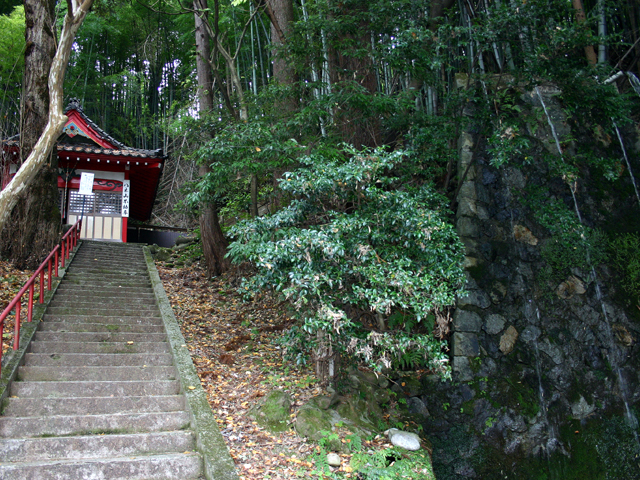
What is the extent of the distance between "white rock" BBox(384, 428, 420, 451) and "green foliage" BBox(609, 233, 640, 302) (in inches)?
192

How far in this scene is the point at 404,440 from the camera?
507 centimetres

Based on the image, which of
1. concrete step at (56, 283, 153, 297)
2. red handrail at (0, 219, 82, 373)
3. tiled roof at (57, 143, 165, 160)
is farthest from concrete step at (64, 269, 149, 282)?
tiled roof at (57, 143, 165, 160)

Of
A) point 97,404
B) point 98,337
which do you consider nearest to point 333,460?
point 97,404

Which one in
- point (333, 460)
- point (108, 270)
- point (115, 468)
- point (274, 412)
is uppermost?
point (108, 270)

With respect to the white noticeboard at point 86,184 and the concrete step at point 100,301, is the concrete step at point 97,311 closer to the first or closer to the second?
the concrete step at point 100,301

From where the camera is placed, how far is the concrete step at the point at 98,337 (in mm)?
5984

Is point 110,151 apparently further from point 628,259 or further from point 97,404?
point 628,259

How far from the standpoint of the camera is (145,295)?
818cm

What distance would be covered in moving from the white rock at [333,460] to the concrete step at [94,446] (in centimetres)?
133

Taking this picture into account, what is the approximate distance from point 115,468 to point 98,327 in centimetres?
296

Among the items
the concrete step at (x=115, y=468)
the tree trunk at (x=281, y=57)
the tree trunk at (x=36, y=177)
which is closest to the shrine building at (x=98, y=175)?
the tree trunk at (x=36, y=177)

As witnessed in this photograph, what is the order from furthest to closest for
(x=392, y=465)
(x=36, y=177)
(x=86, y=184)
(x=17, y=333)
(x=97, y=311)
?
(x=86, y=184), (x=36, y=177), (x=97, y=311), (x=17, y=333), (x=392, y=465)

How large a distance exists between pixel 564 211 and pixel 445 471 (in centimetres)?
388

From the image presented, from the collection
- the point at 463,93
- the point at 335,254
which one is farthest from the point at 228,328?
the point at 463,93
